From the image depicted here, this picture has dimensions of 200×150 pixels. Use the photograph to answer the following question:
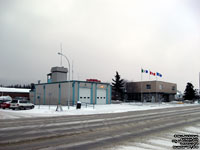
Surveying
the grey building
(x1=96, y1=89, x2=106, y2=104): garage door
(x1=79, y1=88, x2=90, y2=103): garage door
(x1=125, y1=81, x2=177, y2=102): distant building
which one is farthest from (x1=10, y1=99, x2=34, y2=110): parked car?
(x1=125, y1=81, x2=177, y2=102): distant building

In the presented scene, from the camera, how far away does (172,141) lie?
31.1 feet

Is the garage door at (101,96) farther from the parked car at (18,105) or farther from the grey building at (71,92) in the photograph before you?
the parked car at (18,105)

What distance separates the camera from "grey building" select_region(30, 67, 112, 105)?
44.2 m

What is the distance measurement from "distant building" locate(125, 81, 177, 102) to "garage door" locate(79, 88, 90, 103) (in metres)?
31.5

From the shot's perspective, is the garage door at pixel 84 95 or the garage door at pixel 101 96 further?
the garage door at pixel 101 96

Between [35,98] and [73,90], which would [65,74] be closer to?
[35,98]

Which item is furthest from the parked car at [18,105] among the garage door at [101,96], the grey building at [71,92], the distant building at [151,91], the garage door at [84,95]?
the distant building at [151,91]

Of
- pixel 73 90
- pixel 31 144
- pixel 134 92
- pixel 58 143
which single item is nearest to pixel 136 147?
pixel 58 143

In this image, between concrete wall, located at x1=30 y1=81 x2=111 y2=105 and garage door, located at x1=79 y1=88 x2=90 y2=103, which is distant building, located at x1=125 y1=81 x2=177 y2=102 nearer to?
concrete wall, located at x1=30 y1=81 x2=111 y2=105

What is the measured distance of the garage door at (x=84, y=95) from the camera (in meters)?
45.1

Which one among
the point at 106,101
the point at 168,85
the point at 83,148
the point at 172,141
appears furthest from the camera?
the point at 168,85

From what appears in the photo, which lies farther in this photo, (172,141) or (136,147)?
(172,141)

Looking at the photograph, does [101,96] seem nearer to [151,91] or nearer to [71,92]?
[71,92]

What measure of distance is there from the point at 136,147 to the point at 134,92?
71.4m
